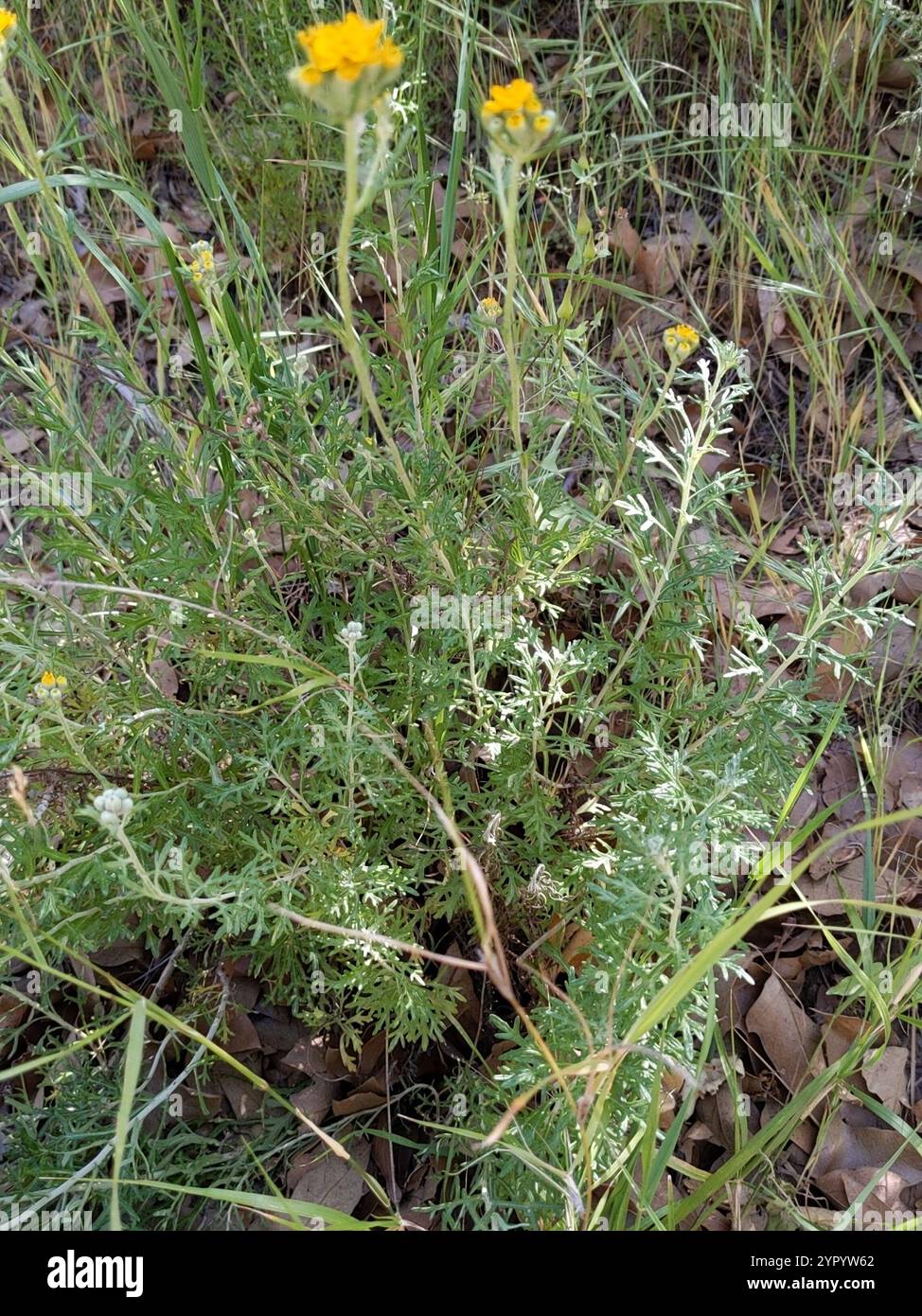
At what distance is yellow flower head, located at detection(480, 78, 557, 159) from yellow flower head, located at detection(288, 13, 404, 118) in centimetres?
13

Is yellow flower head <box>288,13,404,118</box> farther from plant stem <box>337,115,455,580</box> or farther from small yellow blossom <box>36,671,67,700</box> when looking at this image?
small yellow blossom <box>36,671,67,700</box>

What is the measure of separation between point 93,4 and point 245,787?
246cm

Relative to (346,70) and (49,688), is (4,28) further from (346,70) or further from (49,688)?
(49,688)

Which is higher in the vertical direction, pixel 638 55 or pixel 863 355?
pixel 638 55

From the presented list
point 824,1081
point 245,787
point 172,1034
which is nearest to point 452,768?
point 245,787

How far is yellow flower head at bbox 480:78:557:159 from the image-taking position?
106cm

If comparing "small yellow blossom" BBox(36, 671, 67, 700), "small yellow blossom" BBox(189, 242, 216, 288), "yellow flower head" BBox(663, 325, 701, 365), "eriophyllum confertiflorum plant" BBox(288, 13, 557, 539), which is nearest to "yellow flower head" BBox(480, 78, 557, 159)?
"eriophyllum confertiflorum plant" BBox(288, 13, 557, 539)

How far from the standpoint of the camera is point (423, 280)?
60.2 inches

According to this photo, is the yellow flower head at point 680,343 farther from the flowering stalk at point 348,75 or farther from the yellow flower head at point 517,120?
the flowering stalk at point 348,75

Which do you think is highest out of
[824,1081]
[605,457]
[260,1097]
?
[605,457]

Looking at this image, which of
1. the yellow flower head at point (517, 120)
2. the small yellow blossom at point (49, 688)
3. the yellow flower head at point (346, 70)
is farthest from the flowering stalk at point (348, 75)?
the small yellow blossom at point (49, 688)

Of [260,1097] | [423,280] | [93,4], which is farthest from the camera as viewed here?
[93,4]

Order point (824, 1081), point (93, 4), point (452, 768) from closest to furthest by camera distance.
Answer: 1. point (824, 1081)
2. point (452, 768)
3. point (93, 4)
